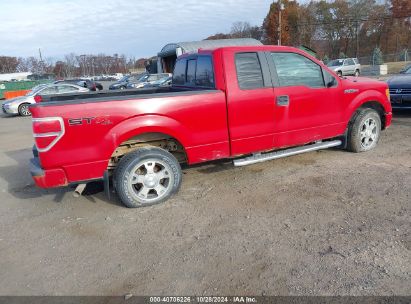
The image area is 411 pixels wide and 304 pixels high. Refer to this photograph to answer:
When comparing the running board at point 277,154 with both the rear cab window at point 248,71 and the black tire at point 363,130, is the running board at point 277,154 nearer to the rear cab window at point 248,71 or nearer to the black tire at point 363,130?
the black tire at point 363,130

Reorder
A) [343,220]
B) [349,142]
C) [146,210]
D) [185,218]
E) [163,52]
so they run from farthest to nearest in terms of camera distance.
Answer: [163,52], [349,142], [146,210], [185,218], [343,220]

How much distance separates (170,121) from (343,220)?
234 centimetres

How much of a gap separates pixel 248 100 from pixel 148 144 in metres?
1.49

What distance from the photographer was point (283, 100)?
16.4 ft

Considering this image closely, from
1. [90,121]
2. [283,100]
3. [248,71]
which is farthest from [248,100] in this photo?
[90,121]

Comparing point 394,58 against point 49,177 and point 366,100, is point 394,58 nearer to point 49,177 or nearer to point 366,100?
point 366,100

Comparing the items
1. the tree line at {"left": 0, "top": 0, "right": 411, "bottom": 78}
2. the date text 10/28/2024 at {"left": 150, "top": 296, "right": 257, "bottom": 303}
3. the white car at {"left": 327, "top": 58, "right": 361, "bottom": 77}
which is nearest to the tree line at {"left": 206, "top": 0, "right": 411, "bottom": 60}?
the tree line at {"left": 0, "top": 0, "right": 411, "bottom": 78}

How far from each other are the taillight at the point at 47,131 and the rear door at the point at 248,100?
2.13 m

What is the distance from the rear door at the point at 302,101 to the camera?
198 inches

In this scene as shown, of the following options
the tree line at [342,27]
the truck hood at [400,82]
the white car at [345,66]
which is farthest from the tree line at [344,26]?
the truck hood at [400,82]

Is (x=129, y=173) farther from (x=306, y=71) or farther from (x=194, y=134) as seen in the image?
(x=306, y=71)

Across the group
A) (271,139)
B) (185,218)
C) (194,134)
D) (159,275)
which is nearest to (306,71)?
(271,139)

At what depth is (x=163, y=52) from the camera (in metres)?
28.4

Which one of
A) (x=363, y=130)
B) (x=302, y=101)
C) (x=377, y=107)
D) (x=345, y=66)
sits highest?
(x=345, y=66)
